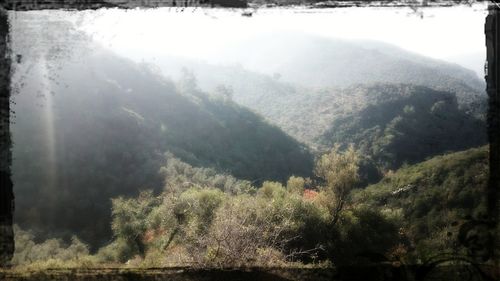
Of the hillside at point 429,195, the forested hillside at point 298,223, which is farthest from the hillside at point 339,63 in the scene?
the forested hillside at point 298,223

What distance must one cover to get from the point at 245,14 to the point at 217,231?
257cm

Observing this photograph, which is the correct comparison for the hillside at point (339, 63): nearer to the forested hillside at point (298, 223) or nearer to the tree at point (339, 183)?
the forested hillside at point (298, 223)

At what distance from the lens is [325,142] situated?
63844 millimetres

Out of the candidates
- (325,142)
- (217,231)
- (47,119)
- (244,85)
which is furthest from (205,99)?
(217,231)

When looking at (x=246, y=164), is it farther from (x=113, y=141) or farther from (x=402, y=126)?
(x=402, y=126)

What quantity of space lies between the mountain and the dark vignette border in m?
17.7

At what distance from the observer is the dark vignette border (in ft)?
7.93

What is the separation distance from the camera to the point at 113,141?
47.8m

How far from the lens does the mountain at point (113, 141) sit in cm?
3519

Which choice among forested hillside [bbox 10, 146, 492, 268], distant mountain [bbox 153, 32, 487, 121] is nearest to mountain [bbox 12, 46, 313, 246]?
forested hillside [bbox 10, 146, 492, 268]

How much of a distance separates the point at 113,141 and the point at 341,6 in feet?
161

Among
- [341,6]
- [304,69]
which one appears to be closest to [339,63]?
[304,69]

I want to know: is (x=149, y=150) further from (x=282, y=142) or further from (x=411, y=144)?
(x=411, y=144)

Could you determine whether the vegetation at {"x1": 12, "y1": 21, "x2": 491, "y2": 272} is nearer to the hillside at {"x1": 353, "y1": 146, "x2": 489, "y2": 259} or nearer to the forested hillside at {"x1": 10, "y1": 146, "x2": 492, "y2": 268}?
the forested hillside at {"x1": 10, "y1": 146, "x2": 492, "y2": 268}
